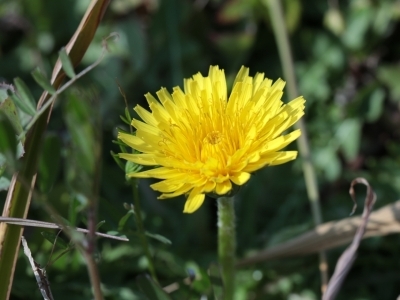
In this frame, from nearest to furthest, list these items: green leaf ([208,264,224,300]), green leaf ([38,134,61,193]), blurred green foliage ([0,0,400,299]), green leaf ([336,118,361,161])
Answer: green leaf ([38,134,61,193]), green leaf ([208,264,224,300]), blurred green foliage ([0,0,400,299]), green leaf ([336,118,361,161])

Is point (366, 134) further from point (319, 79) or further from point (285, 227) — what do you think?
point (285, 227)

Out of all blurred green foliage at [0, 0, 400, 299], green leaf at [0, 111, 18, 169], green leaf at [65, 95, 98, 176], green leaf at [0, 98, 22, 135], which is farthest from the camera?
blurred green foliage at [0, 0, 400, 299]

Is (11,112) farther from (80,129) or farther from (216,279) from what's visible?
(216,279)

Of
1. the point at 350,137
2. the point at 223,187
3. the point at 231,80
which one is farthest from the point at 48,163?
the point at 350,137

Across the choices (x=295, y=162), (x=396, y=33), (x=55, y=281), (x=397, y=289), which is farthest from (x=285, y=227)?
(x=396, y=33)

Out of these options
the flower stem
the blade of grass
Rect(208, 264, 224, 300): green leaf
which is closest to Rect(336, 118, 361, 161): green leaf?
the flower stem

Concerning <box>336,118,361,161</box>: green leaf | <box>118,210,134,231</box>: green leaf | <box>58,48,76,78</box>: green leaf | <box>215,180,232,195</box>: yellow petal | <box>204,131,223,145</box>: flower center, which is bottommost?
<box>118,210,134,231</box>: green leaf

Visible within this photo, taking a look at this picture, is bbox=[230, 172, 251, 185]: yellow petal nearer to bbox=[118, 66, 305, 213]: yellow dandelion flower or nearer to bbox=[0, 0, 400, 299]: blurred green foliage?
bbox=[118, 66, 305, 213]: yellow dandelion flower
